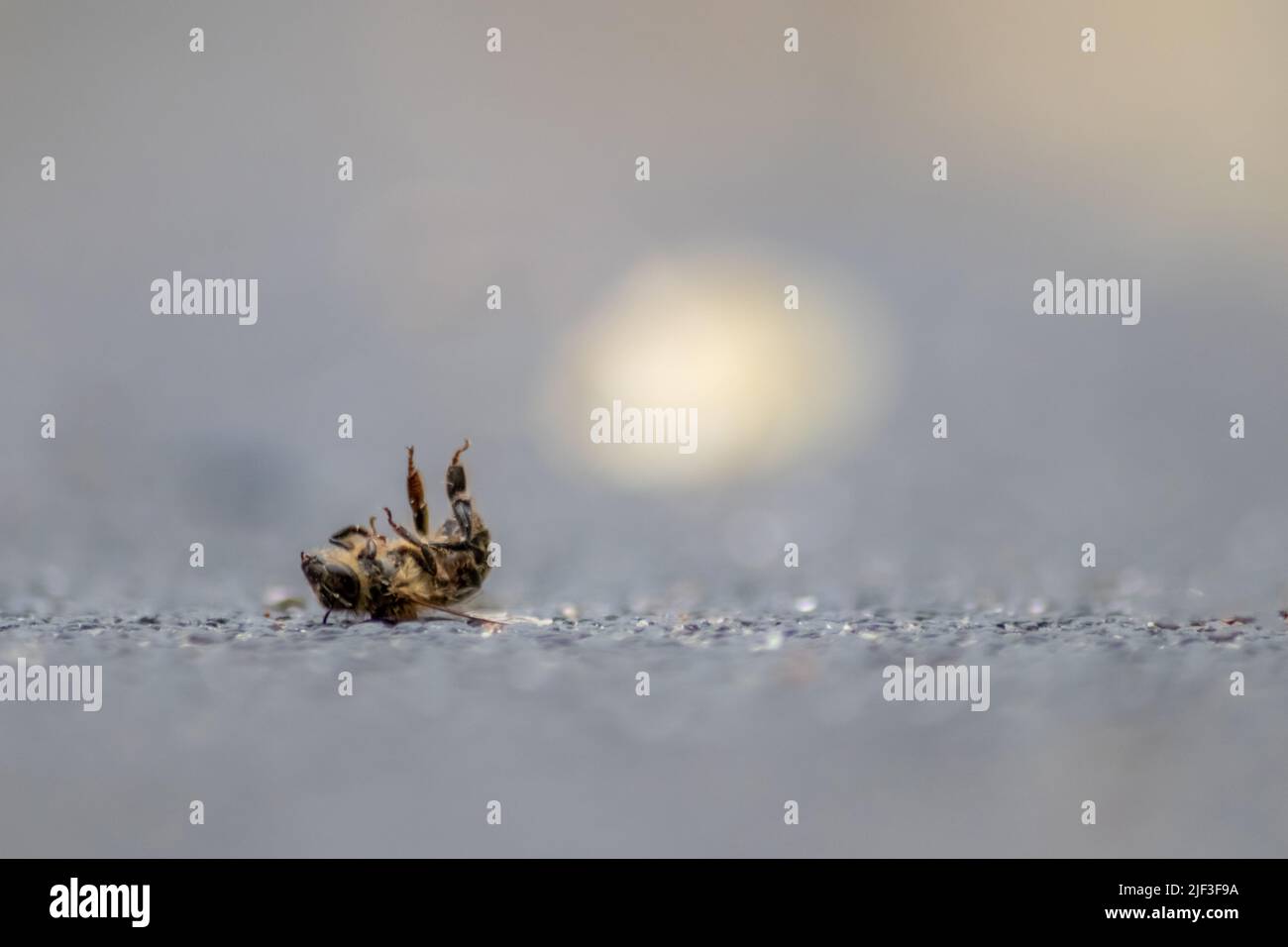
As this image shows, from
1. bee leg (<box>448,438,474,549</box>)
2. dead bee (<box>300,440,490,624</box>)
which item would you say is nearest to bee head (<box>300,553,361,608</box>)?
dead bee (<box>300,440,490,624</box>)

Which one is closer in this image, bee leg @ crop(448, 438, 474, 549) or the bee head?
the bee head

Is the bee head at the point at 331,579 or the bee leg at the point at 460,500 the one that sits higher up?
the bee leg at the point at 460,500

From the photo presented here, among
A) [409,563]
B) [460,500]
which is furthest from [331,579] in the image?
[460,500]

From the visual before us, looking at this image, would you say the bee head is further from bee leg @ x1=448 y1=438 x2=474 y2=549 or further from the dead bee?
bee leg @ x1=448 y1=438 x2=474 y2=549

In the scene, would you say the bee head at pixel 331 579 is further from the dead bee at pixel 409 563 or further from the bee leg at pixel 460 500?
the bee leg at pixel 460 500

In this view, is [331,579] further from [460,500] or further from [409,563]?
[460,500]

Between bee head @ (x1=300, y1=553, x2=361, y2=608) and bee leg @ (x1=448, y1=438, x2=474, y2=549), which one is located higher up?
bee leg @ (x1=448, y1=438, x2=474, y2=549)

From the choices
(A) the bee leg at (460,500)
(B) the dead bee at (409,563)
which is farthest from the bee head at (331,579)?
(A) the bee leg at (460,500)

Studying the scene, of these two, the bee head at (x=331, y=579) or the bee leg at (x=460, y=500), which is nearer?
the bee head at (x=331, y=579)
